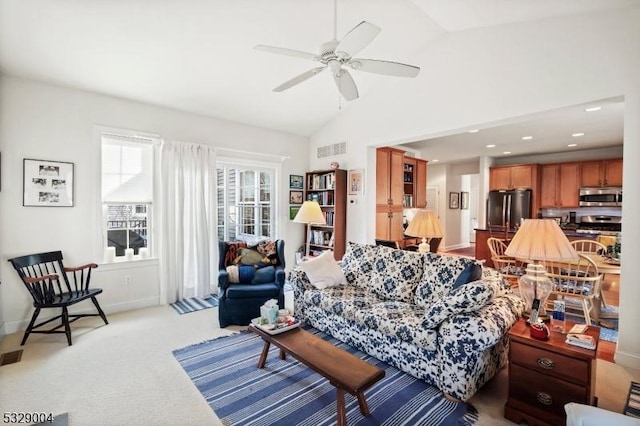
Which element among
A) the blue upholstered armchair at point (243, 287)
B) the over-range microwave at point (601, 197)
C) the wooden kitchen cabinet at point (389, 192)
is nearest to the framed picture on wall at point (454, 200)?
the over-range microwave at point (601, 197)

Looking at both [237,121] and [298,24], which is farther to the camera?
[237,121]

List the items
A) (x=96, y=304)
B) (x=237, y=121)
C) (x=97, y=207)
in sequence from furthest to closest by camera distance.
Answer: (x=237, y=121) < (x=97, y=207) < (x=96, y=304)

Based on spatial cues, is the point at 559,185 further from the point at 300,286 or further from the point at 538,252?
the point at 300,286

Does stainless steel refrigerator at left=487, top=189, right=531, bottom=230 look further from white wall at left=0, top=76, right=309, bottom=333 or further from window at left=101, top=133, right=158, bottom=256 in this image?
window at left=101, top=133, right=158, bottom=256

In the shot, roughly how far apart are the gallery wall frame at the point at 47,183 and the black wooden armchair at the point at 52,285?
0.61 meters

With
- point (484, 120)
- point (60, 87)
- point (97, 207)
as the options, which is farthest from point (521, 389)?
point (60, 87)

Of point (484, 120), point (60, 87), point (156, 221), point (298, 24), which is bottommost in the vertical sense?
point (156, 221)

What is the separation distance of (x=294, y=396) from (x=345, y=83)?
8.68 ft

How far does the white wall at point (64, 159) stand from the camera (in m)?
3.30

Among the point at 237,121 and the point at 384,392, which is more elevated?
the point at 237,121

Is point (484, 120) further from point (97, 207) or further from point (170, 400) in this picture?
A: point (97, 207)

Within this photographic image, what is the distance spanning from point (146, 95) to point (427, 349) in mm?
4367

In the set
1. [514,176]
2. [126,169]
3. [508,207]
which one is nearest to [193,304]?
[126,169]

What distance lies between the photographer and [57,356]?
2818 mm
